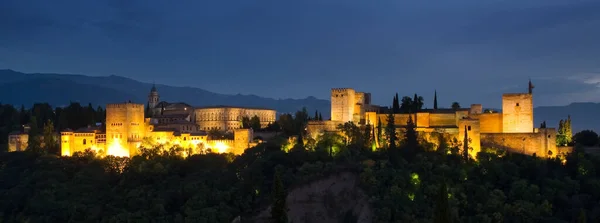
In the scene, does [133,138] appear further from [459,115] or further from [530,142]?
[530,142]

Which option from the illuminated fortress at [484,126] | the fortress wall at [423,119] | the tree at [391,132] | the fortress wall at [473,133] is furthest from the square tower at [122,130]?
the fortress wall at [473,133]

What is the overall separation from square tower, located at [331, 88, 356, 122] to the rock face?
39.6ft

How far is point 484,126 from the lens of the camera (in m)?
46.8

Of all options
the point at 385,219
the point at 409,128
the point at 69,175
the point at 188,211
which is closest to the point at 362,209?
the point at 385,219

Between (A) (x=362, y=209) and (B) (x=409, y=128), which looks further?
(B) (x=409, y=128)

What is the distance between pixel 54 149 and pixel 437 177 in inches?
1353

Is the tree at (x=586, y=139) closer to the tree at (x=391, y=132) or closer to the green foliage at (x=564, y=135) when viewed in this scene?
the green foliage at (x=564, y=135)

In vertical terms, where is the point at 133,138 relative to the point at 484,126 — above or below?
below

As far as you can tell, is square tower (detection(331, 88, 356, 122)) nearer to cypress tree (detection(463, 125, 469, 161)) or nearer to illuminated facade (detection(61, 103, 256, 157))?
illuminated facade (detection(61, 103, 256, 157))

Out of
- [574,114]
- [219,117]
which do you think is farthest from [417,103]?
[574,114]

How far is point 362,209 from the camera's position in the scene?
3975cm

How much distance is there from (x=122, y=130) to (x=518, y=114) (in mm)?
33931

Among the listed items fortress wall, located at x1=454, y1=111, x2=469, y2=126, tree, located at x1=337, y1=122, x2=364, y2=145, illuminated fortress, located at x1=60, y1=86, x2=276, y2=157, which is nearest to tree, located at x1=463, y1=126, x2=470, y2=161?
fortress wall, located at x1=454, y1=111, x2=469, y2=126

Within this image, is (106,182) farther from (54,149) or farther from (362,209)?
(362,209)
